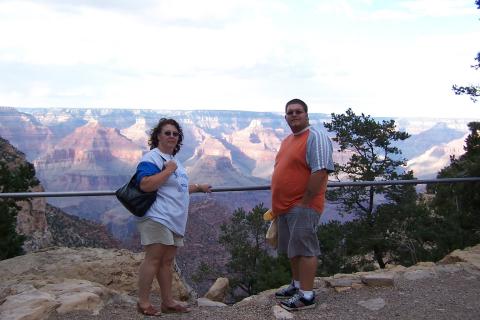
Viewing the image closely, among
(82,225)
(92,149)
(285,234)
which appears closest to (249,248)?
(285,234)

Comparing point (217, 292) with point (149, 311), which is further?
point (217, 292)

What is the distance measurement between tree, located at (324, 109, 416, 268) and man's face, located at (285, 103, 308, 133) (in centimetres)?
1219

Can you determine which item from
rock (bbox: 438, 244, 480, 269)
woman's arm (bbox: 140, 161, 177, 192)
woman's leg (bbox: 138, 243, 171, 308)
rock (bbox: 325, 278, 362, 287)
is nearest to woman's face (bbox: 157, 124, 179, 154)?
woman's arm (bbox: 140, 161, 177, 192)

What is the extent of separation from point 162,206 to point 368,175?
537 inches

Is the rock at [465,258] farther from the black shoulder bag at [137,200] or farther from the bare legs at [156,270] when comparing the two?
the black shoulder bag at [137,200]

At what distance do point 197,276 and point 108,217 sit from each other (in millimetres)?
88583

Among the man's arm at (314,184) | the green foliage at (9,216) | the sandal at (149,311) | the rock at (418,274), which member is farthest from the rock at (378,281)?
the green foliage at (9,216)

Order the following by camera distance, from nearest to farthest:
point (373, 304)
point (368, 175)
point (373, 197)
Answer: point (373, 304) → point (368, 175) → point (373, 197)

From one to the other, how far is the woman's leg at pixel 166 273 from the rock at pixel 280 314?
838mm

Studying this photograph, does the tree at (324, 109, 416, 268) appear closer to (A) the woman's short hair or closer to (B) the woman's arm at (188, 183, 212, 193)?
(B) the woman's arm at (188, 183, 212, 193)

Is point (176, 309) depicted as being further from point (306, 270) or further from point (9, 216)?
point (9, 216)

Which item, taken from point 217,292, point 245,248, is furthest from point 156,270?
point 245,248

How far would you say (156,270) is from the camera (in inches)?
161

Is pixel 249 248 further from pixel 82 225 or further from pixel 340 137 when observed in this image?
pixel 82 225
